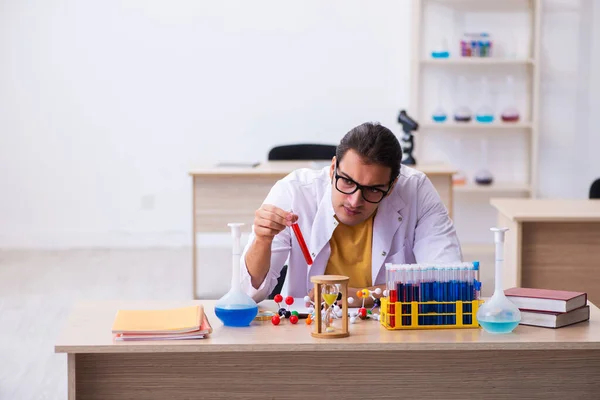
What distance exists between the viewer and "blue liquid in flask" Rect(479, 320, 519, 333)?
1.87 metres

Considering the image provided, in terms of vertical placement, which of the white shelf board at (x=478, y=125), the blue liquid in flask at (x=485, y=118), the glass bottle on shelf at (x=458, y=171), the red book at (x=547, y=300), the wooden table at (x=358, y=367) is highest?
the blue liquid in flask at (x=485, y=118)

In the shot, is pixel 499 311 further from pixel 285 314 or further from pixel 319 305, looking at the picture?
pixel 285 314

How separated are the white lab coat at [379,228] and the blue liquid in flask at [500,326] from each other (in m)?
0.46

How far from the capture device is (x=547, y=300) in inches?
77.0

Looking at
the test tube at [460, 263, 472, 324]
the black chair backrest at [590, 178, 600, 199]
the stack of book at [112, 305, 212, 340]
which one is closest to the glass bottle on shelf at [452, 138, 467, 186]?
the black chair backrest at [590, 178, 600, 199]

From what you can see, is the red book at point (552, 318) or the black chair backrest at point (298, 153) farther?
the black chair backrest at point (298, 153)

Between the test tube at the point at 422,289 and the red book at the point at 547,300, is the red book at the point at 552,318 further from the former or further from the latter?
the test tube at the point at 422,289

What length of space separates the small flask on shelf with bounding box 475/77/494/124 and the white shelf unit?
48 mm

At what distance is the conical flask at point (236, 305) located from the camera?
1.92 m

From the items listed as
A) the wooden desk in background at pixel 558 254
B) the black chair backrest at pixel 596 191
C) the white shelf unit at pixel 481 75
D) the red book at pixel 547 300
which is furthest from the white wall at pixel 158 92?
the red book at pixel 547 300

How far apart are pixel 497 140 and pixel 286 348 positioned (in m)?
4.45

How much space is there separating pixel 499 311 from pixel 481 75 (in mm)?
4247

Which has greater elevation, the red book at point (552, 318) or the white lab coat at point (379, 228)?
the white lab coat at point (379, 228)

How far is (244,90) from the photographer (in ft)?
19.7
